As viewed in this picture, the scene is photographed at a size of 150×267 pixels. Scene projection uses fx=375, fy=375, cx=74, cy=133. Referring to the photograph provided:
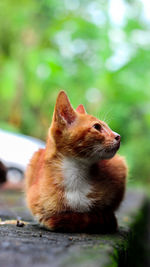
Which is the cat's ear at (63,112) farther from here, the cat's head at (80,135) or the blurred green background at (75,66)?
the blurred green background at (75,66)

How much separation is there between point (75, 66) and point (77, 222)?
338 inches

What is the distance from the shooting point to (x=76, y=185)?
183cm

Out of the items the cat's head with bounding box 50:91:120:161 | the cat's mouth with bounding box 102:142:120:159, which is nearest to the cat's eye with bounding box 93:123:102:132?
the cat's head with bounding box 50:91:120:161

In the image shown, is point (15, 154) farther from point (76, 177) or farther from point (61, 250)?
point (61, 250)

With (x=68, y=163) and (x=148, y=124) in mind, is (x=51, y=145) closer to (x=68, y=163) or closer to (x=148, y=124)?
(x=68, y=163)

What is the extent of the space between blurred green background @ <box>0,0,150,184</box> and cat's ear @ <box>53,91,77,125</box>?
23.3 ft

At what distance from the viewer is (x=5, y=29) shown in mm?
10453

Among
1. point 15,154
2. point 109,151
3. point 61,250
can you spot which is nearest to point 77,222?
point 109,151

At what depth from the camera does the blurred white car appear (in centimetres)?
504

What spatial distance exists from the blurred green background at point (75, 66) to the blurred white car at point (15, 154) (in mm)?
3794

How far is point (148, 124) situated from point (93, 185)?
28.3ft

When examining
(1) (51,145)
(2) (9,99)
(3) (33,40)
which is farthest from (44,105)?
(1) (51,145)

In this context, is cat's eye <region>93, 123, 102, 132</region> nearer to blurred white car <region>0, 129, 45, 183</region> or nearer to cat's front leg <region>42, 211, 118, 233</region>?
cat's front leg <region>42, 211, 118, 233</region>

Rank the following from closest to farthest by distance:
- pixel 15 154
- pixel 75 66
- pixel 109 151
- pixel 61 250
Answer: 1. pixel 61 250
2. pixel 109 151
3. pixel 15 154
4. pixel 75 66
